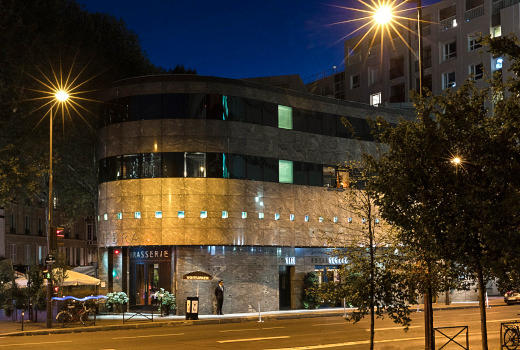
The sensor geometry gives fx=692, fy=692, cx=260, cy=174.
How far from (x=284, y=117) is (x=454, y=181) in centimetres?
3052

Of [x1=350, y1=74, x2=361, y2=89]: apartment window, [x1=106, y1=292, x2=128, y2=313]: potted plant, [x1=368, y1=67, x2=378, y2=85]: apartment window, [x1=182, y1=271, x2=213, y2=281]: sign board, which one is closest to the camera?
[x1=106, y1=292, x2=128, y2=313]: potted plant

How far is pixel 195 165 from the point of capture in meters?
40.3

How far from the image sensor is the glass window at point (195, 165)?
132 ft

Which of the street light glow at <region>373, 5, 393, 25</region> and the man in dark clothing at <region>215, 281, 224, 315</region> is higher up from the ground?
the street light glow at <region>373, 5, 393, 25</region>

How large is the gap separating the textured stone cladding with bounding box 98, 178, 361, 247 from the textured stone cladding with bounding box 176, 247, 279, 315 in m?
0.77

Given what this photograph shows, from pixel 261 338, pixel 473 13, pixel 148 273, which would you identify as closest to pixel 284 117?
pixel 148 273

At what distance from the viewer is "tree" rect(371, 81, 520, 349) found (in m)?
13.4

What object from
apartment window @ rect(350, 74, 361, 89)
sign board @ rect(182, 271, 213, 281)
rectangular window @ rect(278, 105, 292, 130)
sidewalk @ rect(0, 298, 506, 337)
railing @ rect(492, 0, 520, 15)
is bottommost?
sidewalk @ rect(0, 298, 506, 337)

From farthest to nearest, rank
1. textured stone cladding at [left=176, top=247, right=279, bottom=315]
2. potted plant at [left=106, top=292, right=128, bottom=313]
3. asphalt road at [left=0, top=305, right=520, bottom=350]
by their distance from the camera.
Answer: textured stone cladding at [left=176, top=247, right=279, bottom=315] < potted plant at [left=106, top=292, right=128, bottom=313] < asphalt road at [left=0, top=305, right=520, bottom=350]

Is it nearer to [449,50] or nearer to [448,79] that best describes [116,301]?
[448,79]

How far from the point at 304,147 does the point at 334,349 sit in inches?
984

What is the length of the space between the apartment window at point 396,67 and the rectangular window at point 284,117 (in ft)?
119

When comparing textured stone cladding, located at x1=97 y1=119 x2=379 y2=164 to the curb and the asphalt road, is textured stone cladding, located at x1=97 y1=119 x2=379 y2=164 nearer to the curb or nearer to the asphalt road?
the curb

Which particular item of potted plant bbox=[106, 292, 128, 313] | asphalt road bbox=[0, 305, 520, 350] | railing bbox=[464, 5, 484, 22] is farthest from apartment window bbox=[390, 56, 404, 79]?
asphalt road bbox=[0, 305, 520, 350]
